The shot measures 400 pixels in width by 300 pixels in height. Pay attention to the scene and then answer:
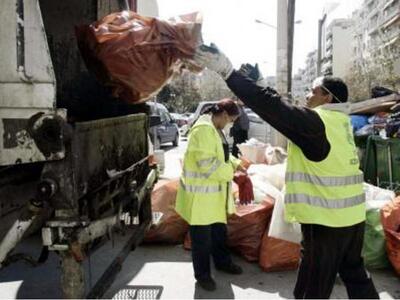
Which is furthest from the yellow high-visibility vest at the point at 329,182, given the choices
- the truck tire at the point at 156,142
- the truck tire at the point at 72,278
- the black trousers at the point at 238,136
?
the truck tire at the point at 156,142

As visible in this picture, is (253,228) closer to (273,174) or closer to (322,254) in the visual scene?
(273,174)

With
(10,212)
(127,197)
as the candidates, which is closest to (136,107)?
(127,197)

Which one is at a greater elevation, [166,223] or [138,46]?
[138,46]

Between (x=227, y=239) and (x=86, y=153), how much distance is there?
2.14 meters

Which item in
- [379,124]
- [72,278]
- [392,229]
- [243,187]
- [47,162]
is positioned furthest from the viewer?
[379,124]

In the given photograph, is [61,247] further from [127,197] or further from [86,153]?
[127,197]

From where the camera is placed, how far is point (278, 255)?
4039 mm

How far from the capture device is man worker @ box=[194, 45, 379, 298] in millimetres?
2447

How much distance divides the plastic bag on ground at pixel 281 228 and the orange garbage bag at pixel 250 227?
0.43 m

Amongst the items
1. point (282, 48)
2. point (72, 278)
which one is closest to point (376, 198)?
point (72, 278)

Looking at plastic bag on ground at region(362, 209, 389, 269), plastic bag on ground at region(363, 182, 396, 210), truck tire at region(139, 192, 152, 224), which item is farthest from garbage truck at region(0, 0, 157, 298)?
plastic bag on ground at region(363, 182, 396, 210)

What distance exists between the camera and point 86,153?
2.54 metres

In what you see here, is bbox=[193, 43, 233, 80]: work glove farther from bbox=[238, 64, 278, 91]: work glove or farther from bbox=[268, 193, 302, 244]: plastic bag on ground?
bbox=[268, 193, 302, 244]: plastic bag on ground

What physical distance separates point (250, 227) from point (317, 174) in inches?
70.4
